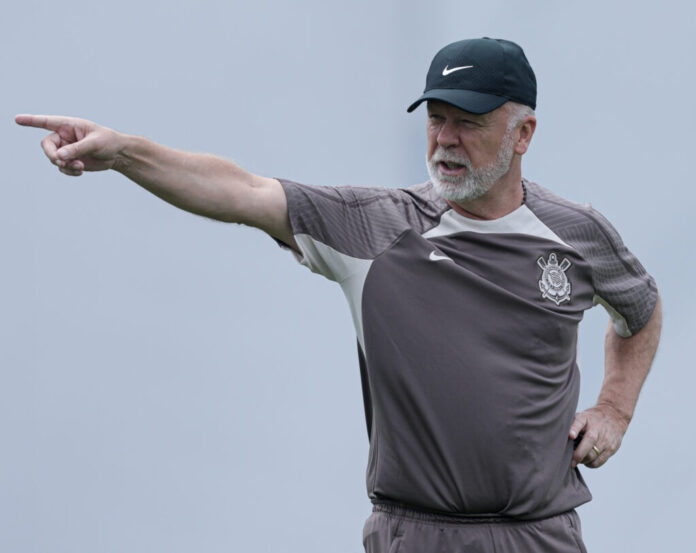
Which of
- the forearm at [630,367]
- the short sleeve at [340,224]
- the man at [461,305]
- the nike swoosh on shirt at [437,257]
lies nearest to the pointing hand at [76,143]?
the man at [461,305]

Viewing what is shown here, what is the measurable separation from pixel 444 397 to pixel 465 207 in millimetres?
542

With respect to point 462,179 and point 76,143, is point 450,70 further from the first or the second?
point 76,143

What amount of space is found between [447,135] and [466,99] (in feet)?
0.35

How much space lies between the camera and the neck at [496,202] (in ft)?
10.3

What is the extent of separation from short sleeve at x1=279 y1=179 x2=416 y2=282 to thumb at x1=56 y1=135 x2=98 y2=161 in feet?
1.91

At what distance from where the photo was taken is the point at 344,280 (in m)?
3.02

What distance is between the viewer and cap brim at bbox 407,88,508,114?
9.96 ft

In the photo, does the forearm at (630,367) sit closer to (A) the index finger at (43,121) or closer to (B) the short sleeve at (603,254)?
(B) the short sleeve at (603,254)

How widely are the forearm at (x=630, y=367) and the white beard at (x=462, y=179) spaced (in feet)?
2.65

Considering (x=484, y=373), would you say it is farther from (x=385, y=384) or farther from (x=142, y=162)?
(x=142, y=162)

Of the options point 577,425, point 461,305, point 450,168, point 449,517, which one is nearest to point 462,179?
point 450,168

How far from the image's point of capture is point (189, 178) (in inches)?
107

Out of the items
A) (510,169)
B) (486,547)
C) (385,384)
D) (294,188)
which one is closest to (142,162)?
(294,188)

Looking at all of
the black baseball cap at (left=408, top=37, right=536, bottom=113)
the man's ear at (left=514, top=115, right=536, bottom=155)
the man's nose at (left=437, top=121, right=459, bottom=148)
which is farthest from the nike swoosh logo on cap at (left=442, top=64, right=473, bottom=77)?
the man's ear at (left=514, top=115, right=536, bottom=155)
